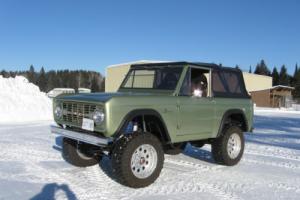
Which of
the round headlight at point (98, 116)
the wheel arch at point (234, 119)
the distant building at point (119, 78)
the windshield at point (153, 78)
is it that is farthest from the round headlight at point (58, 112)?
the distant building at point (119, 78)

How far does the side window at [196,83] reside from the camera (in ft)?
23.8

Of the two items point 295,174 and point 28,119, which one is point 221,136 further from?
point 28,119

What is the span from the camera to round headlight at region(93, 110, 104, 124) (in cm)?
593

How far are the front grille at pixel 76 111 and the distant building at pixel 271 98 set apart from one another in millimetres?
56552

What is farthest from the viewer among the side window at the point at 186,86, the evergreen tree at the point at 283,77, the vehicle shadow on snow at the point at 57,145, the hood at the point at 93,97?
the evergreen tree at the point at 283,77

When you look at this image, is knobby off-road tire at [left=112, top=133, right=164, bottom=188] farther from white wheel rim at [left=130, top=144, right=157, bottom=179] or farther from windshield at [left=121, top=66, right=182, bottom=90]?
windshield at [left=121, top=66, right=182, bottom=90]

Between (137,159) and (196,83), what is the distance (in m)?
2.26

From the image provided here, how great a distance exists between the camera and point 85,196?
5.56 m

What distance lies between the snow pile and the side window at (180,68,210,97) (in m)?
12.0

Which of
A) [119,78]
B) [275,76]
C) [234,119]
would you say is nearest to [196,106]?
[234,119]

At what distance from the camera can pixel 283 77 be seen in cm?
10331

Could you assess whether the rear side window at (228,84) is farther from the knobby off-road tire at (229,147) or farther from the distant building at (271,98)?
the distant building at (271,98)

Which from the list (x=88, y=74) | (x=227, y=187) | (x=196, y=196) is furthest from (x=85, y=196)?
(x=88, y=74)

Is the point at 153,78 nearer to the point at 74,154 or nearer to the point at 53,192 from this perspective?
the point at 74,154
